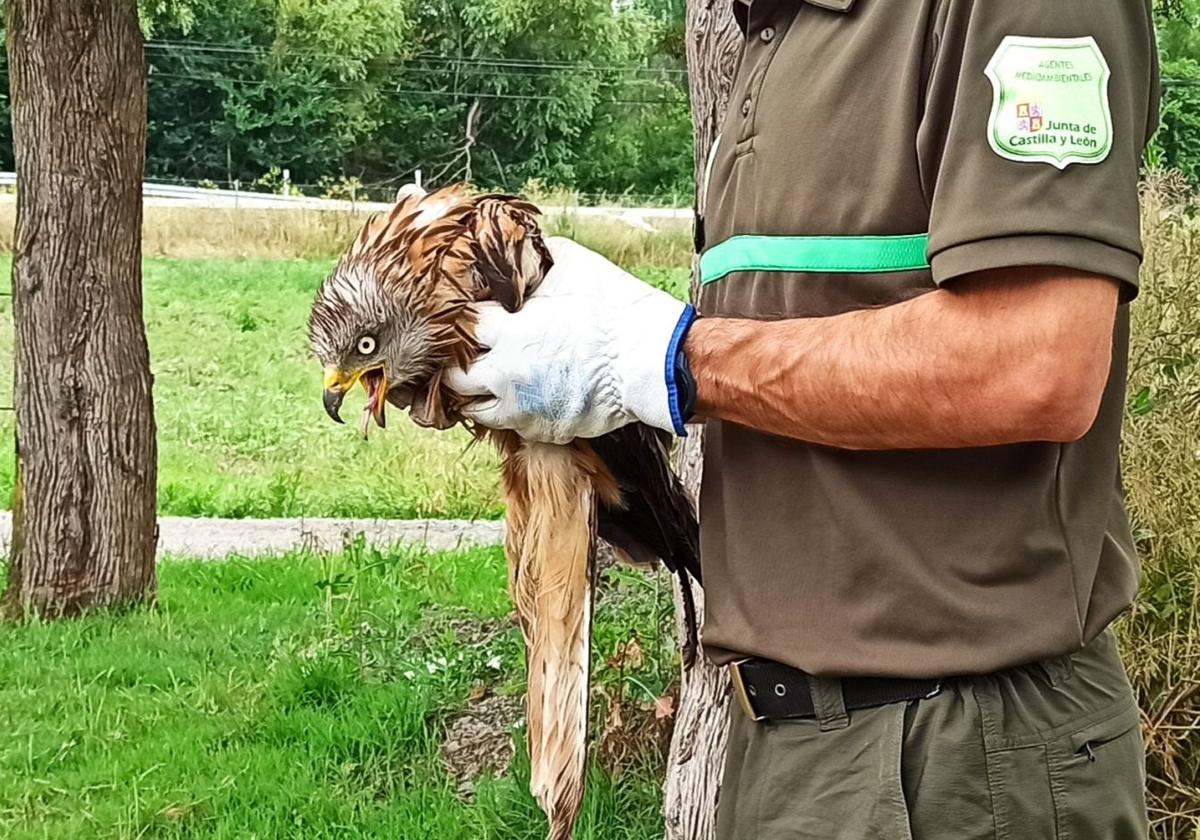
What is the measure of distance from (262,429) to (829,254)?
10325 millimetres

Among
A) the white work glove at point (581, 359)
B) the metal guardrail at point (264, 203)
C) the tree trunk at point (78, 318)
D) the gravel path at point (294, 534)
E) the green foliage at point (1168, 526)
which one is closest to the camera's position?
the white work glove at point (581, 359)

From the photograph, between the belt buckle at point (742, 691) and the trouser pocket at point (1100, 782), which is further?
the belt buckle at point (742, 691)

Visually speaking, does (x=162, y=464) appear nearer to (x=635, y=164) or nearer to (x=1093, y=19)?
(x=1093, y=19)

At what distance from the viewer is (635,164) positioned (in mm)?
25188

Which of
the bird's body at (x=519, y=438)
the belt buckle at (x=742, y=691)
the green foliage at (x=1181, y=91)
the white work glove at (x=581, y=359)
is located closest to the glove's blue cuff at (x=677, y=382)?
the white work glove at (x=581, y=359)

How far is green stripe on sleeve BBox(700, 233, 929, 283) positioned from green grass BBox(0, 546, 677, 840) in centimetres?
273

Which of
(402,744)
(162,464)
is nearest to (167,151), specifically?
(162,464)

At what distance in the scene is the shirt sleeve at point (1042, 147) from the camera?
55.8 inches

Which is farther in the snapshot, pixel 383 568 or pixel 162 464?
pixel 162 464

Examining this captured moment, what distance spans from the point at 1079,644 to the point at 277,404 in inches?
444

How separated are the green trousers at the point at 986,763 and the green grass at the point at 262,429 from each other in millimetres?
4081

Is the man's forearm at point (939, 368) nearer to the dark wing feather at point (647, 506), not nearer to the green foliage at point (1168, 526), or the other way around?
the dark wing feather at point (647, 506)

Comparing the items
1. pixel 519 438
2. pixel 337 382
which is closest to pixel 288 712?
pixel 519 438

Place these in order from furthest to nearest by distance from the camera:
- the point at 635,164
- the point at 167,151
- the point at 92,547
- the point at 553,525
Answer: the point at 167,151 → the point at 635,164 → the point at 92,547 → the point at 553,525
